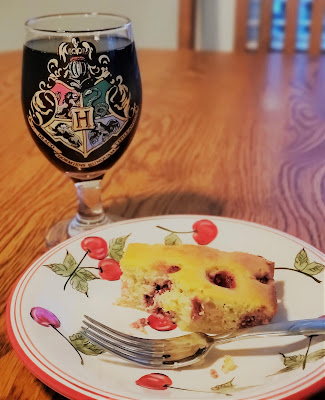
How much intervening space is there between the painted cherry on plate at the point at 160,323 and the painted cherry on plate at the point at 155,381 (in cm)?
8

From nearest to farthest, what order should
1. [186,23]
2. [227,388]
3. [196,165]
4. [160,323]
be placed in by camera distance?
[227,388]
[160,323]
[196,165]
[186,23]

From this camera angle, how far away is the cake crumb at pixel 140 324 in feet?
1.72

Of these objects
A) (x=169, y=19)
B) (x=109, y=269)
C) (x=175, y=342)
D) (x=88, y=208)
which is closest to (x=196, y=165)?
(x=88, y=208)

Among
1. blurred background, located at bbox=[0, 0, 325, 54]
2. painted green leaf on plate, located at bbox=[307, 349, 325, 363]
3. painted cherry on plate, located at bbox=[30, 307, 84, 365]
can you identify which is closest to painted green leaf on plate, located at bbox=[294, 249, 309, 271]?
painted green leaf on plate, located at bbox=[307, 349, 325, 363]

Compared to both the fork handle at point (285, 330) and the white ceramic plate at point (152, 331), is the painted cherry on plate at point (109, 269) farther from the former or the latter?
the fork handle at point (285, 330)

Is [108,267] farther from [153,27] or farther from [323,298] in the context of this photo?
[153,27]

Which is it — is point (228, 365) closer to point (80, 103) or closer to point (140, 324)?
point (140, 324)

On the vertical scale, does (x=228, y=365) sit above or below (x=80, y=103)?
below

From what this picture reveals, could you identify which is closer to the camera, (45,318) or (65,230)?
(45,318)

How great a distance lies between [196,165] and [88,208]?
0.24m

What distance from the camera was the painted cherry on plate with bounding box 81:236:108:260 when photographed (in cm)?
60

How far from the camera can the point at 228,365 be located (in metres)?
0.47

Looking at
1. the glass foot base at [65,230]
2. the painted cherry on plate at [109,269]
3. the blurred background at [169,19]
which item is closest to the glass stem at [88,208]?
the glass foot base at [65,230]

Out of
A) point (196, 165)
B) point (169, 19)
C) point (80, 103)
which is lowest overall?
point (169, 19)
